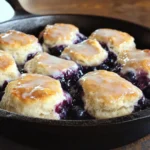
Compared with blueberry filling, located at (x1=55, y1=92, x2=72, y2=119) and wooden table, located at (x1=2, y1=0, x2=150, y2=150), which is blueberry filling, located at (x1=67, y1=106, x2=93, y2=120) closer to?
blueberry filling, located at (x1=55, y1=92, x2=72, y2=119)

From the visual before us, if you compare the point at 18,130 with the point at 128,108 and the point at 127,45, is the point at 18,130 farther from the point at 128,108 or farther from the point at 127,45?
the point at 127,45

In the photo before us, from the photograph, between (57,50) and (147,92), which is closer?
(147,92)

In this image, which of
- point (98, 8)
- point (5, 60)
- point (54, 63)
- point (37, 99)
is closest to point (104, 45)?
point (54, 63)

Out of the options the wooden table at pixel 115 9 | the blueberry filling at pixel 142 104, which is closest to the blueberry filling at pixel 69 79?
the blueberry filling at pixel 142 104

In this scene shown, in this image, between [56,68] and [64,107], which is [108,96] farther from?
[56,68]

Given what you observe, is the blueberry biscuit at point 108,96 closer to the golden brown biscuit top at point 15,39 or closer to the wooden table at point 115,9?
the golden brown biscuit top at point 15,39

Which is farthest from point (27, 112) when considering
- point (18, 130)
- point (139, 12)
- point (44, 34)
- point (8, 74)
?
point (139, 12)
